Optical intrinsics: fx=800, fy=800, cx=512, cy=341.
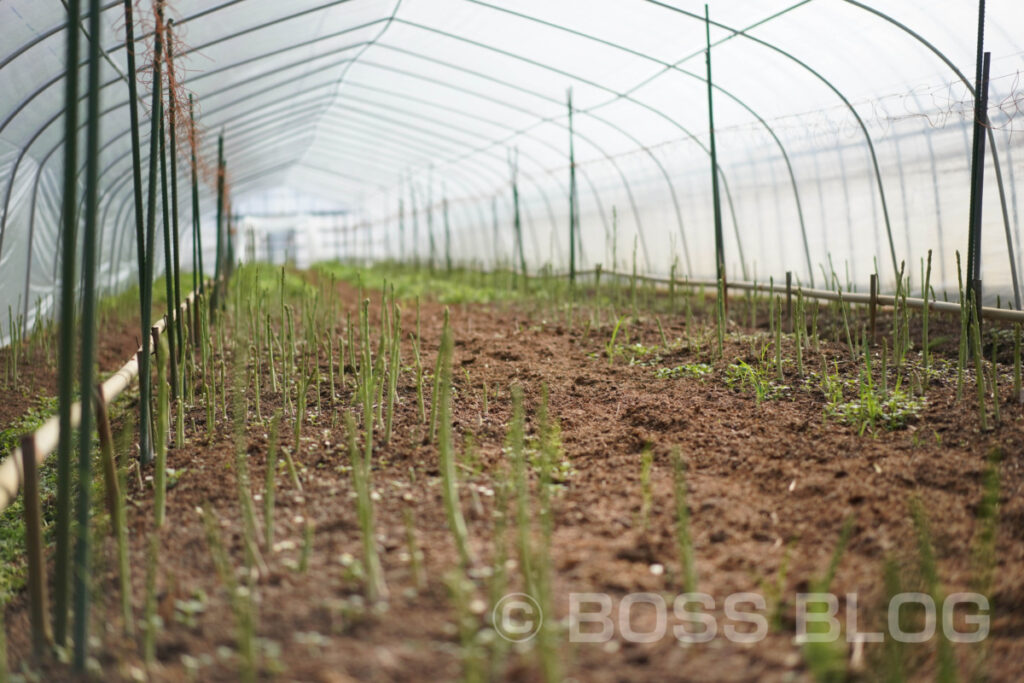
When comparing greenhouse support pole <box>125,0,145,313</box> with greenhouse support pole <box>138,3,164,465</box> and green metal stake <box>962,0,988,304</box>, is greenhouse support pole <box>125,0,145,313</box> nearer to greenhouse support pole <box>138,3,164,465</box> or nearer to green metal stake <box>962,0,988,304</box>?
greenhouse support pole <box>138,3,164,465</box>

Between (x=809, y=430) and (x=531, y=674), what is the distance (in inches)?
70.6

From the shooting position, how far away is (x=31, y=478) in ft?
5.18

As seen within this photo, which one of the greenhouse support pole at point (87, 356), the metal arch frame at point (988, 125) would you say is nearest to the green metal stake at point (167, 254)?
the greenhouse support pole at point (87, 356)

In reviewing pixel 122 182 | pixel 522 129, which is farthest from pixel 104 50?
pixel 522 129

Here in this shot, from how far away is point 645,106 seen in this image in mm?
7883

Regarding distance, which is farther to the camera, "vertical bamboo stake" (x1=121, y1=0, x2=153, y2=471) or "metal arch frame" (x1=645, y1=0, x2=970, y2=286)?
"metal arch frame" (x1=645, y1=0, x2=970, y2=286)

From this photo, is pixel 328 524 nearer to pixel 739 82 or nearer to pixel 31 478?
pixel 31 478

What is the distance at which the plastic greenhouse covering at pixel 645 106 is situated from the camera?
4.83 m

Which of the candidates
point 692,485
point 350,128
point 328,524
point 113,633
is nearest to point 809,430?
point 692,485

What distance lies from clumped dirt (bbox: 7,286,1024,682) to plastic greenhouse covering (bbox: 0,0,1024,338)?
1631 millimetres

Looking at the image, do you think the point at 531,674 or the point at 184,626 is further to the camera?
the point at 184,626

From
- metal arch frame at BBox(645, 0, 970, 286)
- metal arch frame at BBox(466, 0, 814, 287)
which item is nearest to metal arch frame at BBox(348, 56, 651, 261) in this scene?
metal arch frame at BBox(466, 0, 814, 287)

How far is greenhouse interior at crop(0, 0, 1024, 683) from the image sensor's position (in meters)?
1.48

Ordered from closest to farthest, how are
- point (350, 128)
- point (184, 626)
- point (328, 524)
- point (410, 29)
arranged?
point (184, 626) < point (328, 524) < point (410, 29) < point (350, 128)
